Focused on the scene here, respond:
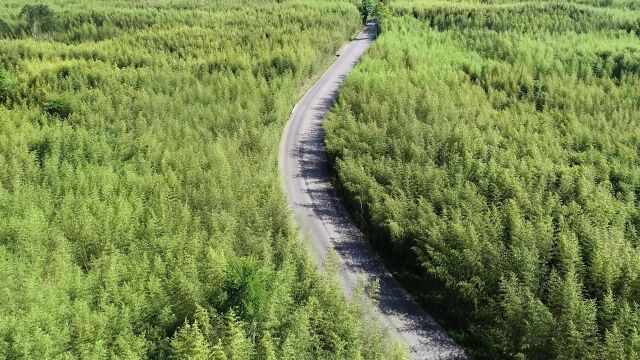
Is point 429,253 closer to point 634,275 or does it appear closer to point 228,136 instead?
point 634,275

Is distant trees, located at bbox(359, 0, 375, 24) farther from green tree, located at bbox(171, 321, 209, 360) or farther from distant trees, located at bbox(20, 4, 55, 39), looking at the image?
green tree, located at bbox(171, 321, 209, 360)

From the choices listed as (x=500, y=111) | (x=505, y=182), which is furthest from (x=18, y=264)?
(x=500, y=111)

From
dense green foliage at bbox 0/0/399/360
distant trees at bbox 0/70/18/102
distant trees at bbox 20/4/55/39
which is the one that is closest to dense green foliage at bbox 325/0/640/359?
dense green foliage at bbox 0/0/399/360

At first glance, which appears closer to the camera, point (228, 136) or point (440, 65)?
point (228, 136)

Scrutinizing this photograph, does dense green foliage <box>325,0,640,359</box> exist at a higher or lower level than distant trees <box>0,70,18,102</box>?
lower

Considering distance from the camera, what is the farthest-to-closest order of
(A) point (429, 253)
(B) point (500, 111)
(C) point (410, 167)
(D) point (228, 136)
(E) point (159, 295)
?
(B) point (500, 111)
(D) point (228, 136)
(C) point (410, 167)
(A) point (429, 253)
(E) point (159, 295)

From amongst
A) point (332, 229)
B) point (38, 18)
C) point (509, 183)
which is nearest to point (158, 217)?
point (332, 229)

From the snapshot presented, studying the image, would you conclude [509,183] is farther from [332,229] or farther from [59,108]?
[59,108]

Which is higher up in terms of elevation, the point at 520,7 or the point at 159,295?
the point at 520,7
